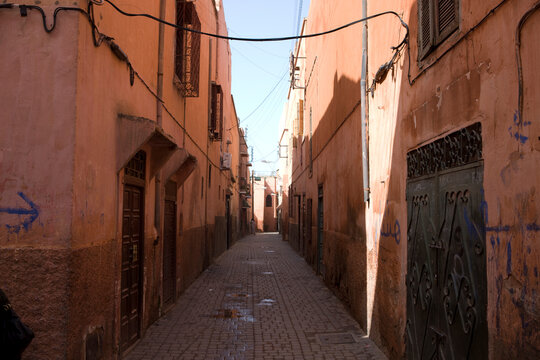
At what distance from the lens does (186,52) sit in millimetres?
9055

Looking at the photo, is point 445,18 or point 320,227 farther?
point 320,227

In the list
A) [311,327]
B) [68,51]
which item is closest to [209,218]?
[311,327]

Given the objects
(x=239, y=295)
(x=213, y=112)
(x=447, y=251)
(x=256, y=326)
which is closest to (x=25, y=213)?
(x=447, y=251)

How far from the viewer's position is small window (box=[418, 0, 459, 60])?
12.0 ft

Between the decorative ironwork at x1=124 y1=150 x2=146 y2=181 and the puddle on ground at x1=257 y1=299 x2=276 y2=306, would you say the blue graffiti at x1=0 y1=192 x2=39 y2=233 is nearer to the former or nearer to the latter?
the decorative ironwork at x1=124 y1=150 x2=146 y2=181

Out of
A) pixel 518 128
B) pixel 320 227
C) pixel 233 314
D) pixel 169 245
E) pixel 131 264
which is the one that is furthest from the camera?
pixel 320 227

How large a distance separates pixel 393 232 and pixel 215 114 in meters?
10.4

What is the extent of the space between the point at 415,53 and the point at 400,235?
2.04 m

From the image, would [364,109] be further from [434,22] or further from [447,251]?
[447,251]

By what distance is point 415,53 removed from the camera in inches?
178

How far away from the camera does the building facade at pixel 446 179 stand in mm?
2615

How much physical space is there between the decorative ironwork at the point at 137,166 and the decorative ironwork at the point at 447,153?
3434 mm

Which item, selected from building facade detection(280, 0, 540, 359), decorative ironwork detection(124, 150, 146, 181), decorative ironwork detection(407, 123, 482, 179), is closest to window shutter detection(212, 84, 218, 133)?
building facade detection(280, 0, 540, 359)

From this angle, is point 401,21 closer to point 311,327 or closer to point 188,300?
point 311,327
